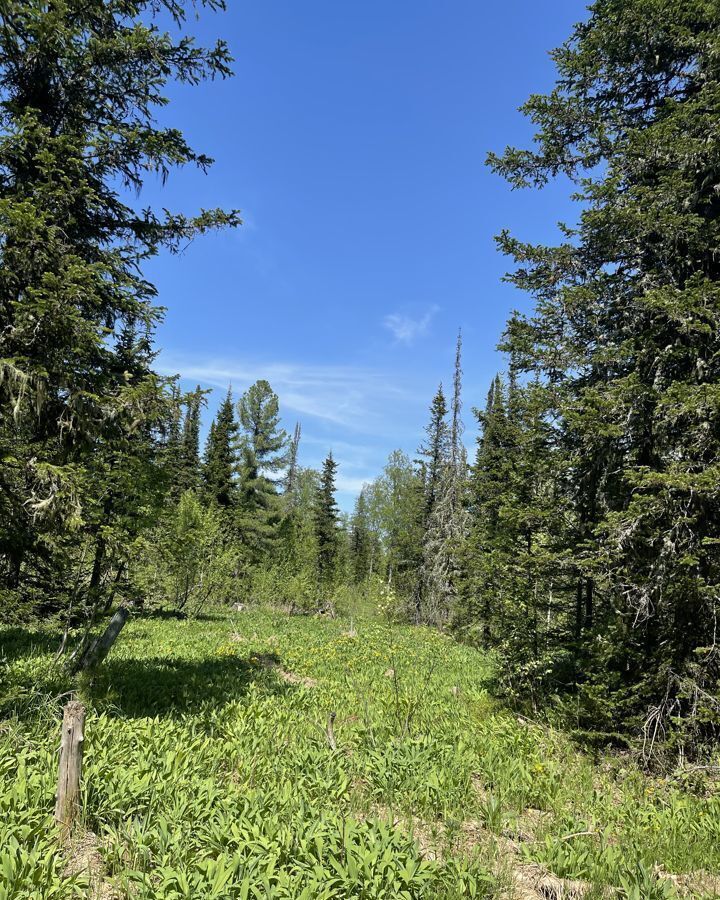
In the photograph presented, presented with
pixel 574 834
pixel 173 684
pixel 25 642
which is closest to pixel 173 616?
pixel 25 642

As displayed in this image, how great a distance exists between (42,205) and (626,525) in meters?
8.51

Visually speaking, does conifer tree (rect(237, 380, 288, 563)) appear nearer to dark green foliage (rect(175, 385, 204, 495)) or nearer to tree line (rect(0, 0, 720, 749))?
dark green foliage (rect(175, 385, 204, 495))

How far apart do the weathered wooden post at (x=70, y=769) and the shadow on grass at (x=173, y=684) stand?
2.85 meters

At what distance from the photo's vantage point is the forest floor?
333cm

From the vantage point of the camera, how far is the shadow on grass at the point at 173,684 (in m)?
7.29

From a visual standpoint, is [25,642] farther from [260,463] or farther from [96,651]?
[260,463]

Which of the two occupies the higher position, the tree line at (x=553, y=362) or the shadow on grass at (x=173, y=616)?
the tree line at (x=553, y=362)

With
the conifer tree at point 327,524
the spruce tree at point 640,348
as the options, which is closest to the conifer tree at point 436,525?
the conifer tree at point 327,524

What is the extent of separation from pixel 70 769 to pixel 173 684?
17.1ft

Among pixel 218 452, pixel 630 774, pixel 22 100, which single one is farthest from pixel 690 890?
pixel 218 452

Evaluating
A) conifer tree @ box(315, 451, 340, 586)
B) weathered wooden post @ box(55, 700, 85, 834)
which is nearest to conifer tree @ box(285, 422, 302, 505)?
conifer tree @ box(315, 451, 340, 586)

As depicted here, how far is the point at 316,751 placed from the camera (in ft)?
19.4

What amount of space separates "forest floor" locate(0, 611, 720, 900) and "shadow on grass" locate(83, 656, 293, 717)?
6 centimetres

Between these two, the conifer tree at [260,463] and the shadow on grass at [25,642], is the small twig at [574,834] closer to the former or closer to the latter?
the shadow on grass at [25,642]
